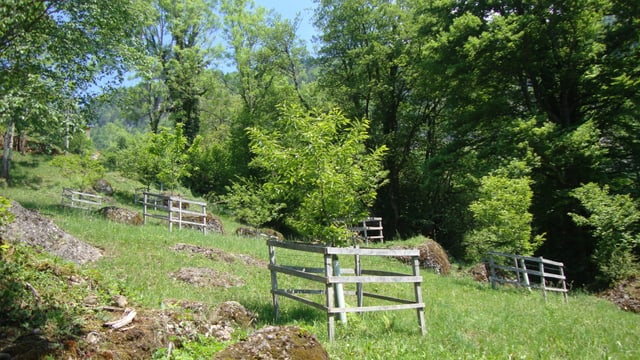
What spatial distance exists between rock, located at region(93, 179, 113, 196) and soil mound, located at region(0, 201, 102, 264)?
74.6ft

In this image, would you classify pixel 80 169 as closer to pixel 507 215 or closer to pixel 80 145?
pixel 80 145

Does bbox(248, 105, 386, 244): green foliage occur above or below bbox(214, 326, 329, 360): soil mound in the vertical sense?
above

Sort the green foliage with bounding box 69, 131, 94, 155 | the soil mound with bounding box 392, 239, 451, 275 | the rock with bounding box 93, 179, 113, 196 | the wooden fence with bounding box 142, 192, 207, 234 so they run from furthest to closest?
the green foliage with bounding box 69, 131, 94, 155 → the rock with bounding box 93, 179, 113, 196 → the soil mound with bounding box 392, 239, 451, 275 → the wooden fence with bounding box 142, 192, 207, 234

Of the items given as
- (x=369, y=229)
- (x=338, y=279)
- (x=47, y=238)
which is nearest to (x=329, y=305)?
(x=338, y=279)

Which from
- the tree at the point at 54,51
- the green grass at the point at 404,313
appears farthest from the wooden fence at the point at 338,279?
the tree at the point at 54,51

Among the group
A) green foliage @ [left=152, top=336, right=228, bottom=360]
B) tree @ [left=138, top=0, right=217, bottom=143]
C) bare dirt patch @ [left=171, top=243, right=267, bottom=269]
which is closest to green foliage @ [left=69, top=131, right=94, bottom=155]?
tree @ [left=138, top=0, right=217, bottom=143]

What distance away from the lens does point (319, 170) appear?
7832mm

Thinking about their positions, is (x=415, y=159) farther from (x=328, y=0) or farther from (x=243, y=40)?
(x=243, y=40)

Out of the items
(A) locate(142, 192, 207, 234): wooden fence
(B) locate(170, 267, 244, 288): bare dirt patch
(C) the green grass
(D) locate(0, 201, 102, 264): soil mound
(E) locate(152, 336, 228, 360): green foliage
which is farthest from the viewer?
(A) locate(142, 192, 207, 234): wooden fence

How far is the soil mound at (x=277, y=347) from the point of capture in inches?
165

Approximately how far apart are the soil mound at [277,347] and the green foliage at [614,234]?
57.0ft

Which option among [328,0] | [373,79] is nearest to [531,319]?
[373,79]

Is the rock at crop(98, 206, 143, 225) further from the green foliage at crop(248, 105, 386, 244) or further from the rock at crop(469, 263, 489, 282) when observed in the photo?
the rock at crop(469, 263, 489, 282)

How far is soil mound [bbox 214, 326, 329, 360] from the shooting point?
13.8 ft
